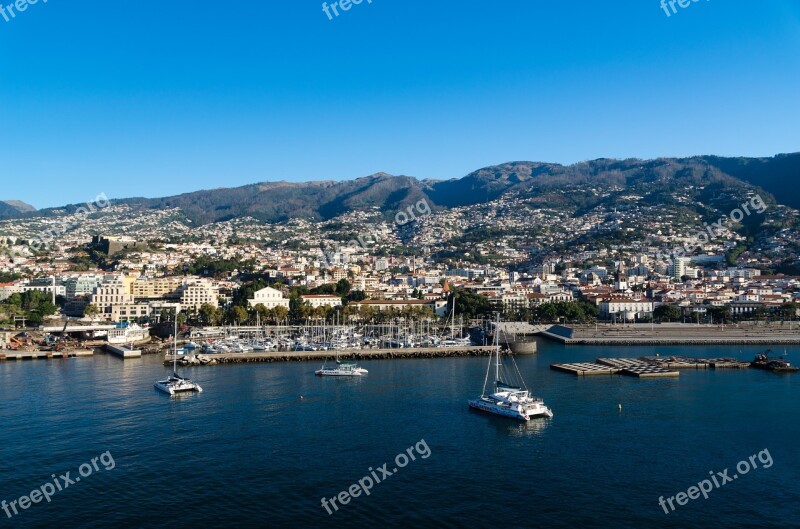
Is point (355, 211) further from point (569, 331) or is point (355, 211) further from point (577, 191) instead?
point (569, 331)

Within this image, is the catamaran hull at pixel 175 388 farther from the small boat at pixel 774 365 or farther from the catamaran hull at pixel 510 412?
the small boat at pixel 774 365

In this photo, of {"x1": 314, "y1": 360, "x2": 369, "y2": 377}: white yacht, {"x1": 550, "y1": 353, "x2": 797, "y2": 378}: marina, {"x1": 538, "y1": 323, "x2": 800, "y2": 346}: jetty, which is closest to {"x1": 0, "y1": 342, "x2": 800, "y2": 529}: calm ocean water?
{"x1": 314, "y1": 360, "x2": 369, "y2": 377}: white yacht

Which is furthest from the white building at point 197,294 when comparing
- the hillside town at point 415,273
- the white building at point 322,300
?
the white building at point 322,300

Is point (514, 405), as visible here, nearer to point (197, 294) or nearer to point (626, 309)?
point (197, 294)

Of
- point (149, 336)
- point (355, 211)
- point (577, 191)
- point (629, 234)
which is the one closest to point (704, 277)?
point (629, 234)

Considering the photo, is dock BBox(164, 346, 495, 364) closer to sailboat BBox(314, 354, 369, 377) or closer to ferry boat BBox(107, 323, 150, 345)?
sailboat BBox(314, 354, 369, 377)

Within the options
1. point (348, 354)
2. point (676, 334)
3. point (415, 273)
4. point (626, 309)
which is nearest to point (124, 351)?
point (348, 354)

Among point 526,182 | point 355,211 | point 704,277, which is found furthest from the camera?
point 526,182
